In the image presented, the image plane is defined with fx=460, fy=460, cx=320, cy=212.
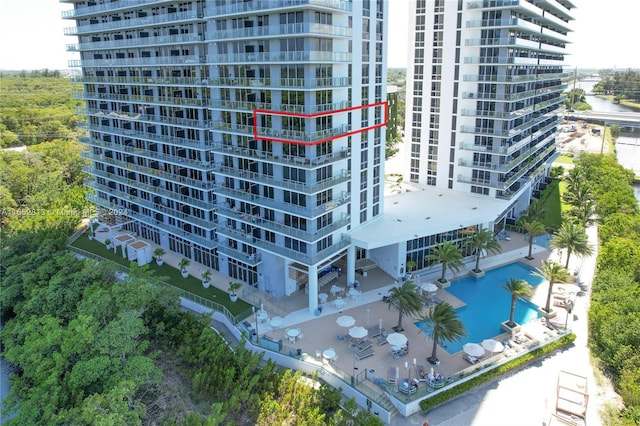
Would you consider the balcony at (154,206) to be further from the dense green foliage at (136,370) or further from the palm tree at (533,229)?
the palm tree at (533,229)

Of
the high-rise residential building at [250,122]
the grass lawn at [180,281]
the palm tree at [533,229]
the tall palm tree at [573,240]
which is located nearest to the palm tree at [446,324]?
the high-rise residential building at [250,122]

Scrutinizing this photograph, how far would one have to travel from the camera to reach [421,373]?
3183 cm

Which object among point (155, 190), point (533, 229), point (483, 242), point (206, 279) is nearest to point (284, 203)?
point (206, 279)

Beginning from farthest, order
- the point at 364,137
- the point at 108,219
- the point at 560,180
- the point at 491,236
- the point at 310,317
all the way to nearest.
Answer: the point at 560,180, the point at 108,219, the point at 491,236, the point at 364,137, the point at 310,317

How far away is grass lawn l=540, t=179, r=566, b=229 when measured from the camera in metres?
58.5

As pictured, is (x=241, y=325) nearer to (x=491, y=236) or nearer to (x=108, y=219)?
(x=491, y=236)

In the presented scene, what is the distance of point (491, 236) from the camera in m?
45.2

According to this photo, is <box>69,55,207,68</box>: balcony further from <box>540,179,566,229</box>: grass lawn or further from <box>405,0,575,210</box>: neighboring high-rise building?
<box>540,179,566,229</box>: grass lawn

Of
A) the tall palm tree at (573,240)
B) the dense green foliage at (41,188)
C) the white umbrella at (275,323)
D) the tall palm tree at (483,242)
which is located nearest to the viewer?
the white umbrella at (275,323)

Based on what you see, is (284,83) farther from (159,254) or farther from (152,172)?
(159,254)

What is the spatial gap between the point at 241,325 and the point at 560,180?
61.7 metres

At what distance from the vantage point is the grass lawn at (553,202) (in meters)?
Result: 58.5

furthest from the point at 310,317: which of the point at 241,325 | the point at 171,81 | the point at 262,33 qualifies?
the point at 171,81

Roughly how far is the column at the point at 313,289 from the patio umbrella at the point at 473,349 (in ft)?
41.3
